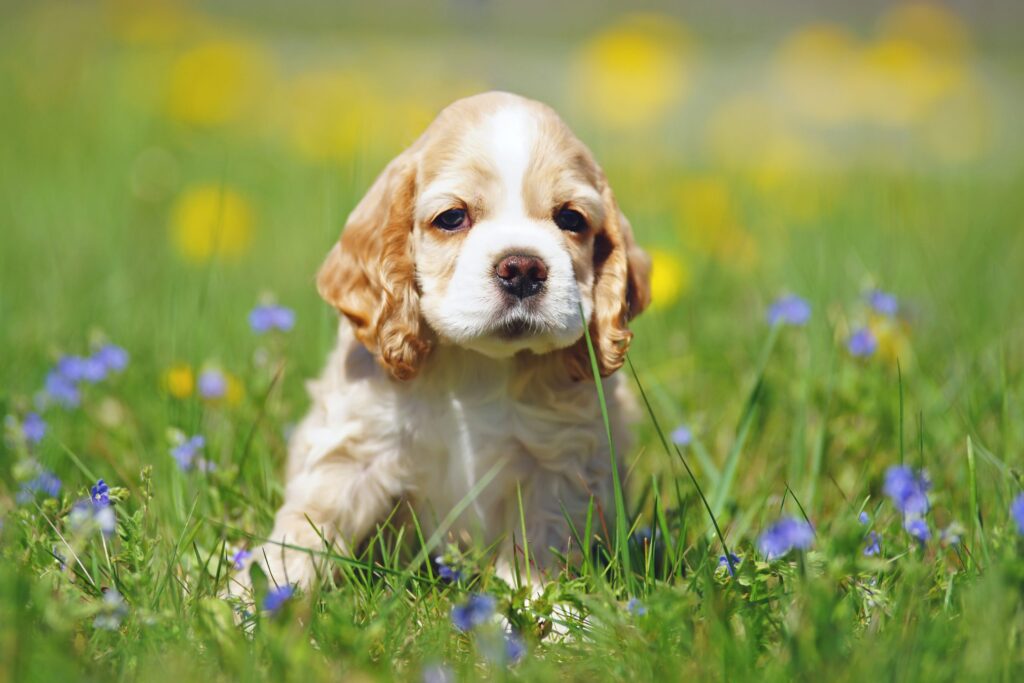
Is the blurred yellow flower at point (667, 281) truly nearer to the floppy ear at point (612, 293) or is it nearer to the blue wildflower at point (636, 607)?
the floppy ear at point (612, 293)

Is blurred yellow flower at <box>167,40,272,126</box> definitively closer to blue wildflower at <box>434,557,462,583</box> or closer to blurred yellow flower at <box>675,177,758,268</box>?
blurred yellow flower at <box>675,177,758,268</box>

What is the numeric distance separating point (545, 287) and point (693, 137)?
6.88 m

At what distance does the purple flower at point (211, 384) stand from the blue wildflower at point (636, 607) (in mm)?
1873

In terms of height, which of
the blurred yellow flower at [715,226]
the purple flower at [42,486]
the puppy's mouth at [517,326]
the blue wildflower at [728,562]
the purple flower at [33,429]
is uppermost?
the blurred yellow flower at [715,226]

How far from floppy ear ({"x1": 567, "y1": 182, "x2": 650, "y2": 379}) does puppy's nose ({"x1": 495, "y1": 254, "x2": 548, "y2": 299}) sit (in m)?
0.34

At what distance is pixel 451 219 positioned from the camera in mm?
3137

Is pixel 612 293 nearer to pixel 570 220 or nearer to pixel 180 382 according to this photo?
pixel 570 220

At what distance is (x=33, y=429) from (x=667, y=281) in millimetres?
2697

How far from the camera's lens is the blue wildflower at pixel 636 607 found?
2.51 m

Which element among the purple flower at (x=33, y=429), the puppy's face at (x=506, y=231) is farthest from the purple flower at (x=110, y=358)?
the puppy's face at (x=506, y=231)

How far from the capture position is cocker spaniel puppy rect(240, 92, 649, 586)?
3.07 m

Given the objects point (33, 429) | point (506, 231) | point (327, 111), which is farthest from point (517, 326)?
point (327, 111)

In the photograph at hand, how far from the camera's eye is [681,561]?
2.91 meters

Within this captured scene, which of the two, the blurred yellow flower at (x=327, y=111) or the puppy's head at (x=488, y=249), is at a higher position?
the blurred yellow flower at (x=327, y=111)
